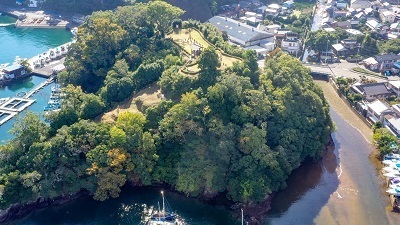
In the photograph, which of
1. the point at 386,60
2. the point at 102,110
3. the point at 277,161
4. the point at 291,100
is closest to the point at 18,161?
the point at 102,110

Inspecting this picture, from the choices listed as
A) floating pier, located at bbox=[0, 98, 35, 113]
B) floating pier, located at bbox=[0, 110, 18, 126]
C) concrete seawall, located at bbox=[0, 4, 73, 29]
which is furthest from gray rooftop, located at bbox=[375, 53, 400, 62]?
concrete seawall, located at bbox=[0, 4, 73, 29]

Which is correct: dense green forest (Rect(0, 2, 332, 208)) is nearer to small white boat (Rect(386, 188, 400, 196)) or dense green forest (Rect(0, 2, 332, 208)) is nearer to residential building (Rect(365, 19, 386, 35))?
small white boat (Rect(386, 188, 400, 196))

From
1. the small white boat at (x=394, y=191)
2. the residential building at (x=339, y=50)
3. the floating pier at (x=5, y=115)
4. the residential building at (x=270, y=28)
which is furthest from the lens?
the residential building at (x=270, y=28)

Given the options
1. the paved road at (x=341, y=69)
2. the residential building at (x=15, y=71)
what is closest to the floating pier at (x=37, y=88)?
the residential building at (x=15, y=71)

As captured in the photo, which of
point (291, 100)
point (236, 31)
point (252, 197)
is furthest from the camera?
point (236, 31)

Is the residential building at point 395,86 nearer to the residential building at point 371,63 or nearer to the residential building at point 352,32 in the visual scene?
the residential building at point 371,63

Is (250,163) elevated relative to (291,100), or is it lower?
lower

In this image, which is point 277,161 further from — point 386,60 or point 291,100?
point 386,60
